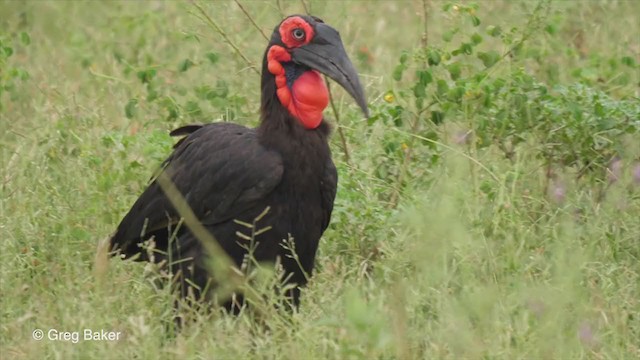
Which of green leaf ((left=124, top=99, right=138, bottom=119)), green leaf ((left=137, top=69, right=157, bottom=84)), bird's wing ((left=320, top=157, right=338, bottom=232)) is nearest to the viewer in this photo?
bird's wing ((left=320, top=157, right=338, bottom=232))

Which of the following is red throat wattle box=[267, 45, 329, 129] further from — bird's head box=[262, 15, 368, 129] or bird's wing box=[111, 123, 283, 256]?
bird's wing box=[111, 123, 283, 256]

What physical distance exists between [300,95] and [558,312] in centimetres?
115

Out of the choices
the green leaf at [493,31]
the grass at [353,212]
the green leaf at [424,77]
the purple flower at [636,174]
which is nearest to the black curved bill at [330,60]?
the grass at [353,212]

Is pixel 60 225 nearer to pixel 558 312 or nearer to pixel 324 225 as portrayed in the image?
pixel 324 225

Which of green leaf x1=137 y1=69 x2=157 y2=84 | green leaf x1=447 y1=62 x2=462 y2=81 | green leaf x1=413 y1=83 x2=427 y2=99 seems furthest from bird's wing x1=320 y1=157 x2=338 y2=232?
green leaf x1=137 y1=69 x2=157 y2=84

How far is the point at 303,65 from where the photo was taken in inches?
189

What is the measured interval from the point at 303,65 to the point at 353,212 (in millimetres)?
763

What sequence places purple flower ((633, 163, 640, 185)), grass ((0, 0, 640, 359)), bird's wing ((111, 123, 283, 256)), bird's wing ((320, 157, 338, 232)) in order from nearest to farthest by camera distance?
grass ((0, 0, 640, 359)), bird's wing ((111, 123, 283, 256)), bird's wing ((320, 157, 338, 232)), purple flower ((633, 163, 640, 185))

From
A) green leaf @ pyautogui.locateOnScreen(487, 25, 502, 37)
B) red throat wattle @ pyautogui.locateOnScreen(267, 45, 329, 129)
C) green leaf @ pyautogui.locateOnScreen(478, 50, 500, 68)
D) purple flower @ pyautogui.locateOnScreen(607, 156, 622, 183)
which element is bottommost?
purple flower @ pyautogui.locateOnScreen(607, 156, 622, 183)

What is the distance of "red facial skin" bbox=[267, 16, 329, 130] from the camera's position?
475cm

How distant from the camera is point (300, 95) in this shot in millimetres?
4746

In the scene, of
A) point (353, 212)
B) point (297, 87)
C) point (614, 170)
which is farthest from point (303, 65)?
point (614, 170)

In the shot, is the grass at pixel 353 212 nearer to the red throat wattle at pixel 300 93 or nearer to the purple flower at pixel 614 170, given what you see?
the purple flower at pixel 614 170

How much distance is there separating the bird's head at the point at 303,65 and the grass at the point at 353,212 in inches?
18.8
